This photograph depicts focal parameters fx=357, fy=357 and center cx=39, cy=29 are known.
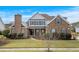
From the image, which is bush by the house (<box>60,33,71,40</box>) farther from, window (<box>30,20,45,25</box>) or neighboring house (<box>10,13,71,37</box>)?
window (<box>30,20,45,25</box>)

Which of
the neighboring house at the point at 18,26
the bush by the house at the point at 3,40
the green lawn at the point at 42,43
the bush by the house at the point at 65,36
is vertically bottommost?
the green lawn at the point at 42,43

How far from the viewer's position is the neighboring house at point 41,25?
20.4 ft

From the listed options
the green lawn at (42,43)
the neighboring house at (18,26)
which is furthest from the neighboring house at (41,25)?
the green lawn at (42,43)

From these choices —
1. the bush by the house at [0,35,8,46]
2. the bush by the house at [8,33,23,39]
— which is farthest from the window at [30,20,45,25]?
the bush by the house at [0,35,8,46]

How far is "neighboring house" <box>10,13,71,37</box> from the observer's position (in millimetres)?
6211

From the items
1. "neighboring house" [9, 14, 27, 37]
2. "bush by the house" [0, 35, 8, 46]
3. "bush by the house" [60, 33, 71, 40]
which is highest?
"neighboring house" [9, 14, 27, 37]

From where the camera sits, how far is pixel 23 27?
20.4ft

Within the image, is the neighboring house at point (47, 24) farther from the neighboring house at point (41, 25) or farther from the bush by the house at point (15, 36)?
the bush by the house at point (15, 36)

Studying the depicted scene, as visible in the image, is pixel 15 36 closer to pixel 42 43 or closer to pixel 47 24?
pixel 42 43

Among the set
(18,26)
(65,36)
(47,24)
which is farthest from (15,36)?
(65,36)

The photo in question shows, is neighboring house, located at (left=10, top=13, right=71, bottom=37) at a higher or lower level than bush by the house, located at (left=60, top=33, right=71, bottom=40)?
higher

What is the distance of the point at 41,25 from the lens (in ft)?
20.5
